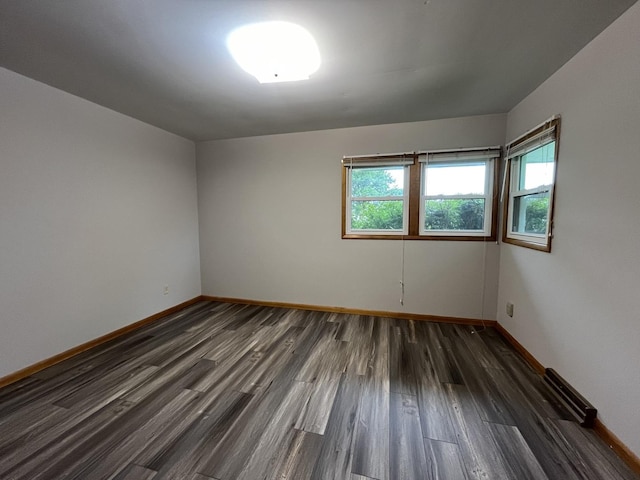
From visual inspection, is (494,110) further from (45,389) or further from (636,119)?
(45,389)

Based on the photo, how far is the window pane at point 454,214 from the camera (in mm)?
3023

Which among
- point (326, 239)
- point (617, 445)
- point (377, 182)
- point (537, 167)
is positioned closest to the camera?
point (617, 445)

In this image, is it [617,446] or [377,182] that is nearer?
[617,446]

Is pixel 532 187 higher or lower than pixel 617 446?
higher

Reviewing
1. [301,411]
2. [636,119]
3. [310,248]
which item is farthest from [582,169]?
[310,248]

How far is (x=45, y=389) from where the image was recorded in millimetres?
1932

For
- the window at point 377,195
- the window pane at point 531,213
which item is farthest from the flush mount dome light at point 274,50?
the window pane at point 531,213

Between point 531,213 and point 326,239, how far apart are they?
2196mm

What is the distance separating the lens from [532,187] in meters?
2.39

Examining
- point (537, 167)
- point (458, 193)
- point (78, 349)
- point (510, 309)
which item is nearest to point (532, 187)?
point (537, 167)

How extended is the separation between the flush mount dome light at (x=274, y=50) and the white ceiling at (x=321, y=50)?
0.20 ft

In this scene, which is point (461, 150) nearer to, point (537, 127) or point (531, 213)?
point (537, 127)

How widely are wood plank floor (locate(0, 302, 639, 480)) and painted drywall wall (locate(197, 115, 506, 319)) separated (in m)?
0.71

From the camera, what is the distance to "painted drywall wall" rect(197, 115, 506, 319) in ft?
9.95
